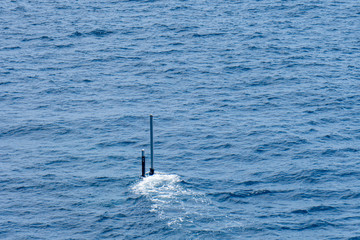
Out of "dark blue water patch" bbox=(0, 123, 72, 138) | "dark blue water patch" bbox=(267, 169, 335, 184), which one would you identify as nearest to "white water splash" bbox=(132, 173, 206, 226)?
"dark blue water patch" bbox=(267, 169, 335, 184)

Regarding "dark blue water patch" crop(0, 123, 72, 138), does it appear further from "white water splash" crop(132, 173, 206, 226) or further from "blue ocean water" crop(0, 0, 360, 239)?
"white water splash" crop(132, 173, 206, 226)

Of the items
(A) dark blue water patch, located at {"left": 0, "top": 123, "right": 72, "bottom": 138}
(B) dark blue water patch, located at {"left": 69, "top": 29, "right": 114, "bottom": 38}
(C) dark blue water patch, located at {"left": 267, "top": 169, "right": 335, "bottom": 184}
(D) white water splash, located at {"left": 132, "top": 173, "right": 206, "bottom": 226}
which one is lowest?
(D) white water splash, located at {"left": 132, "top": 173, "right": 206, "bottom": 226}

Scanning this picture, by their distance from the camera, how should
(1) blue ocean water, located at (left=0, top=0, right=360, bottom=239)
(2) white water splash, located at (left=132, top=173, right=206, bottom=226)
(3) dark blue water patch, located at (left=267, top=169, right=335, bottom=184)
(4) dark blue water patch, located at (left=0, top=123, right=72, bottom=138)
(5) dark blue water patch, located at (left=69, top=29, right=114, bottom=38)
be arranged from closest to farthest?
A: 1. (2) white water splash, located at (left=132, top=173, right=206, bottom=226)
2. (1) blue ocean water, located at (left=0, top=0, right=360, bottom=239)
3. (3) dark blue water patch, located at (left=267, top=169, right=335, bottom=184)
4. (4) dark blue water patch, located at (left=0, top=123, right=72, bottom=138)
5. (5) dark blue water patch, located at (left=69, top=29, right=114, bottom=38)

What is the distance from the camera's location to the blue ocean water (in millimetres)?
55812

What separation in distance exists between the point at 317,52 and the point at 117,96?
3282 cm

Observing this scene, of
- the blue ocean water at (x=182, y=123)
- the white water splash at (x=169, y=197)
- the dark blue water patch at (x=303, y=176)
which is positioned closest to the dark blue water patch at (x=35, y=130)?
the blue ocean water at (x=182, y=123)

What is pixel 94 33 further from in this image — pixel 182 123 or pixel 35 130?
pixel 182 123

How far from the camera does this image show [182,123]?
7525 cm

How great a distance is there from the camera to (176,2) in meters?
128

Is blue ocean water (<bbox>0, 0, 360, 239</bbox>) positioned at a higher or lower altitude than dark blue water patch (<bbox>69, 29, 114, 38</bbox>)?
lower

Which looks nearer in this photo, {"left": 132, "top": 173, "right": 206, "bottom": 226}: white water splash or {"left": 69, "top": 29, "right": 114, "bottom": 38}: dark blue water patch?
{"left": 132, "top": 173, "right": 206, "bottom": 226}: white water splash

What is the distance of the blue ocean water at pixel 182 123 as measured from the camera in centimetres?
5581

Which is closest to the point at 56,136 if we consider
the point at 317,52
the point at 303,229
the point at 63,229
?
the point at 63,229

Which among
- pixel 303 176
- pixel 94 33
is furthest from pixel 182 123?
pixel 94 33
